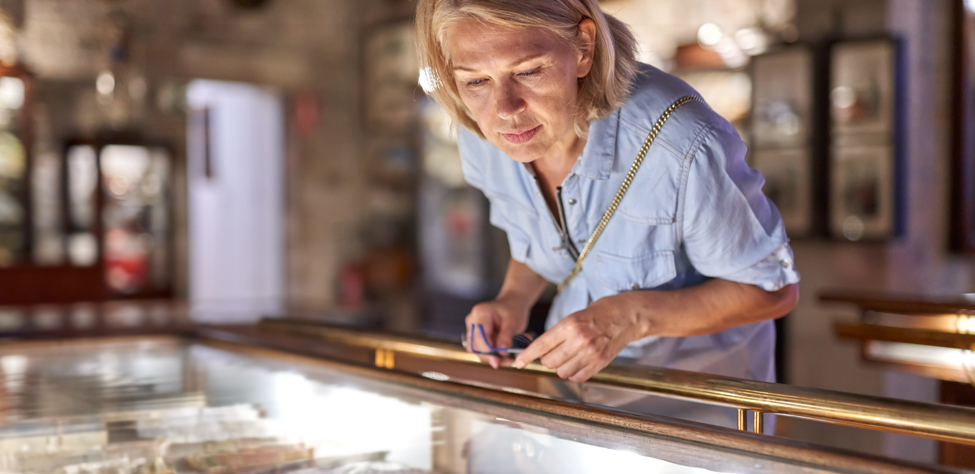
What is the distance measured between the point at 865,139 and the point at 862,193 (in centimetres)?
27

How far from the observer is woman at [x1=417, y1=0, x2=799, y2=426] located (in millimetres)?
911

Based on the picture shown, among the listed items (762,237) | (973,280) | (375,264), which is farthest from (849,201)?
(375,264)

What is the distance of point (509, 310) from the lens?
1.16 meters

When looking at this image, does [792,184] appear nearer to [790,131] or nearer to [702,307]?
[790,131]

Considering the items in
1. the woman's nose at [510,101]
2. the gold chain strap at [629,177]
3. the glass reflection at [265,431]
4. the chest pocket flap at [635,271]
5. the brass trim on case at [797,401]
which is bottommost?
the glass reflection at [265,431]

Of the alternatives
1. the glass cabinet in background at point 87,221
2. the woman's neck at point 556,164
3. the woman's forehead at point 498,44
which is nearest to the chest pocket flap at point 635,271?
the woman's neck at point 556,164

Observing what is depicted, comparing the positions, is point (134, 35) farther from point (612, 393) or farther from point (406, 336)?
point (612, 393)

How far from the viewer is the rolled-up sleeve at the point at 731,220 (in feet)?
3.20

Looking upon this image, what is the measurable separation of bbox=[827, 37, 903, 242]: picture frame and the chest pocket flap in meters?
2.95

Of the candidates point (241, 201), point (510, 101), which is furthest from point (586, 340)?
point (241, 201)

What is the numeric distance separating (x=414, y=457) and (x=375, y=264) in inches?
225

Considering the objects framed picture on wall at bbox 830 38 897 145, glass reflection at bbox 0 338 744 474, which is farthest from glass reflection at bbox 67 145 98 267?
framed picture on wall at bbox 830 38 897 145

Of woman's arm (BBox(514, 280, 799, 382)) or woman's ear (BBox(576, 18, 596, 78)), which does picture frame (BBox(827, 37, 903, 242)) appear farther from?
woman's ear (BBox(576, 18, 596, 78))

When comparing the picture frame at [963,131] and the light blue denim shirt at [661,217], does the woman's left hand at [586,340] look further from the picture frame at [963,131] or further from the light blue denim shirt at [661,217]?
the picture frame at [963,131]
